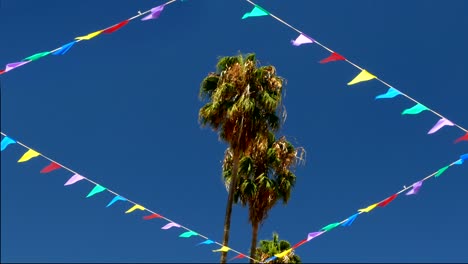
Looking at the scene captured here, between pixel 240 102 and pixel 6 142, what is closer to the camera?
pixel 6 142

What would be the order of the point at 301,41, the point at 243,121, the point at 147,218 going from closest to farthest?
the point at 301,41
the point at 147,218
the point at 243,121

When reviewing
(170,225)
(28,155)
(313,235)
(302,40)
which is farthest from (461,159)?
(28,155)

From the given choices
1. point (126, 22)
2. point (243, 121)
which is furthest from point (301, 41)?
point (243, 121)

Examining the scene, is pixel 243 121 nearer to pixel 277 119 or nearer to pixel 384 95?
pixel 277 119

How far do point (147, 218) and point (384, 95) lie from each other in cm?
490

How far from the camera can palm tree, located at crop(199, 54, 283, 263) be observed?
17672mm

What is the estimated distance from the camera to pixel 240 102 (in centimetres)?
1773

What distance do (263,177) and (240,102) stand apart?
2.98m

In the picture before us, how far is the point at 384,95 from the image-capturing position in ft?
36.3

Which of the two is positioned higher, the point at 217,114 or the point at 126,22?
the point at 217,114

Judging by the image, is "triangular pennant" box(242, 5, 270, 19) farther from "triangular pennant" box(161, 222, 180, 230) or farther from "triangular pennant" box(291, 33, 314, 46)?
"triangular pennant" box(161, 222, 180, 230)

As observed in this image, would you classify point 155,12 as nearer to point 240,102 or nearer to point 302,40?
point 302,40

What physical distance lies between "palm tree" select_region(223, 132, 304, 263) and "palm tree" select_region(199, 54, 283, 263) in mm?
971

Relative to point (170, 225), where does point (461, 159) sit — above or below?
above
